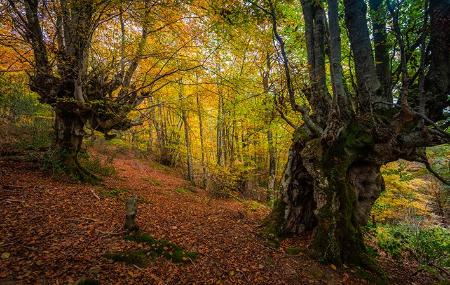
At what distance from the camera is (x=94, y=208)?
6023 mm

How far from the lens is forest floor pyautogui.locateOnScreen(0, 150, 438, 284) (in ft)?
11.8

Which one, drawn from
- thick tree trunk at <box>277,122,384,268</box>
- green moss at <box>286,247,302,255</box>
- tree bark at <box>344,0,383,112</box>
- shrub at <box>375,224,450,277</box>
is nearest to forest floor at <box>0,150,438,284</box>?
green moss at <box>286,247,302,255</box>

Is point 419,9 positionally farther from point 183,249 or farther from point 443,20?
point 183,249

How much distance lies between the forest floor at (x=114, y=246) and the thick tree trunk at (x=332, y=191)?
45 cm

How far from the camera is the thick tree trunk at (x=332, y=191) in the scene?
5246 millimetres

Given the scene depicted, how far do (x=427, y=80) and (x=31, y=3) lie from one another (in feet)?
32.4

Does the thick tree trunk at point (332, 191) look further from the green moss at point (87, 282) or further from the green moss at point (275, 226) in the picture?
the green moss at point (87, 282)

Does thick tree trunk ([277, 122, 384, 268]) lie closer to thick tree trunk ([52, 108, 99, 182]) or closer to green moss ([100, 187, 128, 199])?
green moss ([100, 187, 128, 199])

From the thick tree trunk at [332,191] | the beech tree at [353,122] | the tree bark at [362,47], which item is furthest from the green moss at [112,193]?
the tree bark at [362,47]

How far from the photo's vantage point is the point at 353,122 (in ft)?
19.8

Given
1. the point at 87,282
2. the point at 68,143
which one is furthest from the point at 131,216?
the point at 68,143

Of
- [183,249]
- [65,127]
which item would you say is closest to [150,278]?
[183,249]

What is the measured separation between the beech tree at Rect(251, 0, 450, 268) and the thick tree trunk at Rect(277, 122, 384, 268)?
2 cm

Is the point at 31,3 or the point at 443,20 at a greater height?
the point at 31,3
